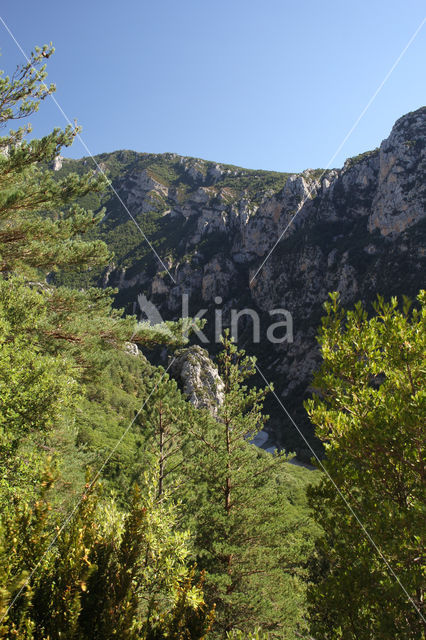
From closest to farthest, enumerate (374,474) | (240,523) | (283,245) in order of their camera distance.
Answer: (374,474) < (240,523) < (283,245)

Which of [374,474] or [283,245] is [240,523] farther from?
[283,245]

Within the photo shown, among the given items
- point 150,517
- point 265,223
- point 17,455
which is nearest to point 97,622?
point 150,517

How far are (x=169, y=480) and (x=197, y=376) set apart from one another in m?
12.4

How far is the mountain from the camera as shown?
74.8 meters

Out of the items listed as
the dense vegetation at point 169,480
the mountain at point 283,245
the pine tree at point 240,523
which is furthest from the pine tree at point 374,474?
the mountain at point 283,245

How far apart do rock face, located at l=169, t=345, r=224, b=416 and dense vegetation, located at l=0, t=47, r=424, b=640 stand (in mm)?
491

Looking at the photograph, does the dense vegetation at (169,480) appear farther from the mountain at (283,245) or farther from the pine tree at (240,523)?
the mountain at (283,245)

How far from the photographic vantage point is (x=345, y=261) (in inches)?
3396

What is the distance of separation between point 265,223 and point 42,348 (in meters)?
110

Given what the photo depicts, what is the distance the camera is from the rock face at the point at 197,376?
405 inches

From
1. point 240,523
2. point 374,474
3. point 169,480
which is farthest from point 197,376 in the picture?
point 374,474

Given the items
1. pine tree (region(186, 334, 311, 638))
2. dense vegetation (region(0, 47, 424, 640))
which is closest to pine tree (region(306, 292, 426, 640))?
dense vegetation (region(0, 47, 424, 640))

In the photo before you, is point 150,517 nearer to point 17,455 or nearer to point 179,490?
point 17,455

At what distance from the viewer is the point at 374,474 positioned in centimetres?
381
